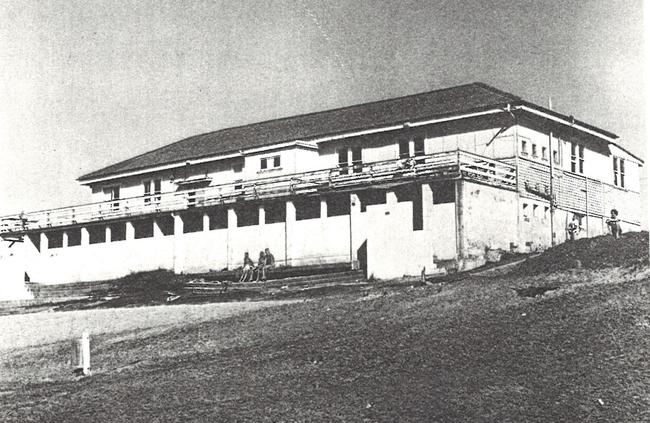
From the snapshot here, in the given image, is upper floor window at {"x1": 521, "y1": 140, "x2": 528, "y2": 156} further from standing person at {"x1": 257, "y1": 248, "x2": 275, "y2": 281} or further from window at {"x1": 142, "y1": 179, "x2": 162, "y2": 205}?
window at {"x1": 142, "y1": 179, "x2": 162, "y2": 205}

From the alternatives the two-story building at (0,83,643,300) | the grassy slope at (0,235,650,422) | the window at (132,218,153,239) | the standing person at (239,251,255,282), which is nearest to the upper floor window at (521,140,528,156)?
the two-story building at (0,83,643,300)

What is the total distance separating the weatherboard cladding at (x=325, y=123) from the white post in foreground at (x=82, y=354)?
20415 mm

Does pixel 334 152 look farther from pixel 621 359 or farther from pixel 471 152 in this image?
pixel 621 359

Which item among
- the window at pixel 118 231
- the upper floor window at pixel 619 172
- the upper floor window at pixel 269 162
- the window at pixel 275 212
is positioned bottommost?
the window at pixel 118 231

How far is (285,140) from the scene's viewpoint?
4094 centimetres

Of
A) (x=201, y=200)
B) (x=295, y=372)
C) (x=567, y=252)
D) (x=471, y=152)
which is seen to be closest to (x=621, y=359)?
(x=295, y=372)

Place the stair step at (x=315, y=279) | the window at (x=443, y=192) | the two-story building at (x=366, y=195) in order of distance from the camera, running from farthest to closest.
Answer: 1. the window at (x=443, y=192)
2. the two-story building at (x=366, y=195)
3. the stair step at (x=315, y=279)

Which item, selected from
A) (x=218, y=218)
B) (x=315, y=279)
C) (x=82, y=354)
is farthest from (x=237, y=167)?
(x=82, y=354)

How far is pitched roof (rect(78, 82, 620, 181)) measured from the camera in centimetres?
3697

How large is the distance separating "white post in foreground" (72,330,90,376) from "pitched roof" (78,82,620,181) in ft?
67.0

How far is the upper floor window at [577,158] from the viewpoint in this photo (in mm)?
38181

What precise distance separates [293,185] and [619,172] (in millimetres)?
16073

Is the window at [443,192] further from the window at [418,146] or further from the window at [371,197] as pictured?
the window at [418,146]

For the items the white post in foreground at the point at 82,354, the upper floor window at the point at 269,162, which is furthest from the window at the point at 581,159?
the white post in foreground at the point at 82,354
